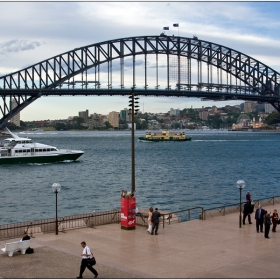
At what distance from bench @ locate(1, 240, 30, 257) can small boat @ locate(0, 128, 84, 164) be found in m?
51.5

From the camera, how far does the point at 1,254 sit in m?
14.8

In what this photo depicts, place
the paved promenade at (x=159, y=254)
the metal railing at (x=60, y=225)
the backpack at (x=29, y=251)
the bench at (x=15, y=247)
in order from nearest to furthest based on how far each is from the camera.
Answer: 1. the paved promenade at (x=159, y=254)
2. the bench at (x=15, y=247)
3. the backpack at (x=29, y=251)
4. the metal railing at (x=60, y=225)

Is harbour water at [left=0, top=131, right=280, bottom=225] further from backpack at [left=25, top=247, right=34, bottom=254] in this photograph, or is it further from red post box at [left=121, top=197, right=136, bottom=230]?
backpack at [left=25, top=247, right=34, bottom=254]

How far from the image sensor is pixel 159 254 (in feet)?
→ 48.8

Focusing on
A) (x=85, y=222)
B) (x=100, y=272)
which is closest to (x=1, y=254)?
(x=100, y=272)

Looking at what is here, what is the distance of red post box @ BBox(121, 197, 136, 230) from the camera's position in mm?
18188

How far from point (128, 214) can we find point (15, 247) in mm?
4971

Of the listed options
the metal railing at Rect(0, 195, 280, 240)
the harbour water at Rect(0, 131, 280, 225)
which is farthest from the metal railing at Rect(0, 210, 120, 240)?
the harbour water at Rect(0, 131, 280, 225)

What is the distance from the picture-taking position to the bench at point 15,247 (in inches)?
568

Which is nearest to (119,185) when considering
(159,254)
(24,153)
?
(24,153)

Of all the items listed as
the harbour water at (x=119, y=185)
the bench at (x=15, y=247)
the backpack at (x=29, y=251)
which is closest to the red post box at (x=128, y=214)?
the backpack at (x=29, y=251)

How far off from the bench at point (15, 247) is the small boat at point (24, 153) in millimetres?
51489

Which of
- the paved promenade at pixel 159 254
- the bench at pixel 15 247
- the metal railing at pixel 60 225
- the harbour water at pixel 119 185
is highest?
the bench at pixel 15 247

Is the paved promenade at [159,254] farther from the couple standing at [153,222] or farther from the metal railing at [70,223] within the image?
the metal railing at [70,223]
